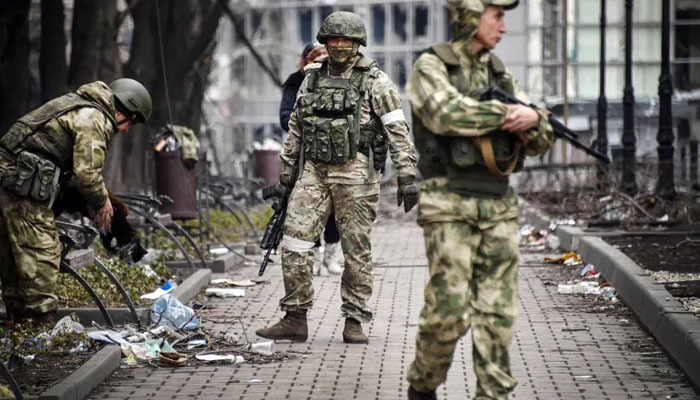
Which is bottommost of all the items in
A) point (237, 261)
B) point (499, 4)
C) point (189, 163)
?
point (237, 261)

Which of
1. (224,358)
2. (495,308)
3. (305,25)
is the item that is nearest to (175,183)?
(224,358)

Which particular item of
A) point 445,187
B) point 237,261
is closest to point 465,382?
point 445,187

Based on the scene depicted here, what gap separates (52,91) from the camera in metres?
21.2

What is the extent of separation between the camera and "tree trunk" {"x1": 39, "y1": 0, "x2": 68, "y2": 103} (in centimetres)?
2130

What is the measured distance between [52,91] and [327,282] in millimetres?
8829

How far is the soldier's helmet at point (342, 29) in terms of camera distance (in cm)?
970

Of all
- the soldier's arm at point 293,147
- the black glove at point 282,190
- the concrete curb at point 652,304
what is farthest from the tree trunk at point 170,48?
the soldier's arm at point 293,147

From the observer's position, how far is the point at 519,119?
6570 mm

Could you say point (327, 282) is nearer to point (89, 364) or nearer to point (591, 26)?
point (89, 364)

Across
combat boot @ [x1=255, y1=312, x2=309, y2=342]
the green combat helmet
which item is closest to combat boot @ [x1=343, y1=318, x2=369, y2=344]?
combat boot @ [x1=255, y1=312, x2=309, y2=342]

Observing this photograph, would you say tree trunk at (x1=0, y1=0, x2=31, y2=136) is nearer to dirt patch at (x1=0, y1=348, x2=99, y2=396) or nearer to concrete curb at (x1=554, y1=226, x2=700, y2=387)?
concrete curb at (x1=554, y1=226, x2=700, y2=387)

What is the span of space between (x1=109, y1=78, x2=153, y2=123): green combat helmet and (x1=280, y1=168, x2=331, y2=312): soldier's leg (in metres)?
1.17

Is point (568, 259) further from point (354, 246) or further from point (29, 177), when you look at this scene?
point (29, 177)

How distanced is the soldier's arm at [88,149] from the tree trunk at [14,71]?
12.3m
